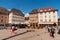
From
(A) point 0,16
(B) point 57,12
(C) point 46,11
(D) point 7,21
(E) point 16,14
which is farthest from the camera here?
(E) point 16,14

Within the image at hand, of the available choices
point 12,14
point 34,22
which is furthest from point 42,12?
point 12,14

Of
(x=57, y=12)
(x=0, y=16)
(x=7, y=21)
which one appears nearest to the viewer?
(x=57, y=12)

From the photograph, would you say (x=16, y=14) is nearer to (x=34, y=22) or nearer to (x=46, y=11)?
(x=34, y=22)

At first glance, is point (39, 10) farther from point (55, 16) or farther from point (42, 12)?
point (55, 16)

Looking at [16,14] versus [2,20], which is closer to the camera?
[2,20]

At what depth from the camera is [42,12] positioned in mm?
70938

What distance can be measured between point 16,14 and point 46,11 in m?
28.3

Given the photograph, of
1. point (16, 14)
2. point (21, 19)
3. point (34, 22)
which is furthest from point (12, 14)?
point (34, 22)

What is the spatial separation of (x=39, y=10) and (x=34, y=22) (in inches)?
337

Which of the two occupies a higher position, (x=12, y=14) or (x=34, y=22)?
(x=12, y=14)

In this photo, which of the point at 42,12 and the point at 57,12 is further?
the point at 42,12

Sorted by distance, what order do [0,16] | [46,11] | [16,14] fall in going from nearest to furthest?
[46,11], [0,16], [16,14]

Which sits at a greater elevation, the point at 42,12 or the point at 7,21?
the point at 42,12

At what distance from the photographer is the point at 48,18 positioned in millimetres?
68438
